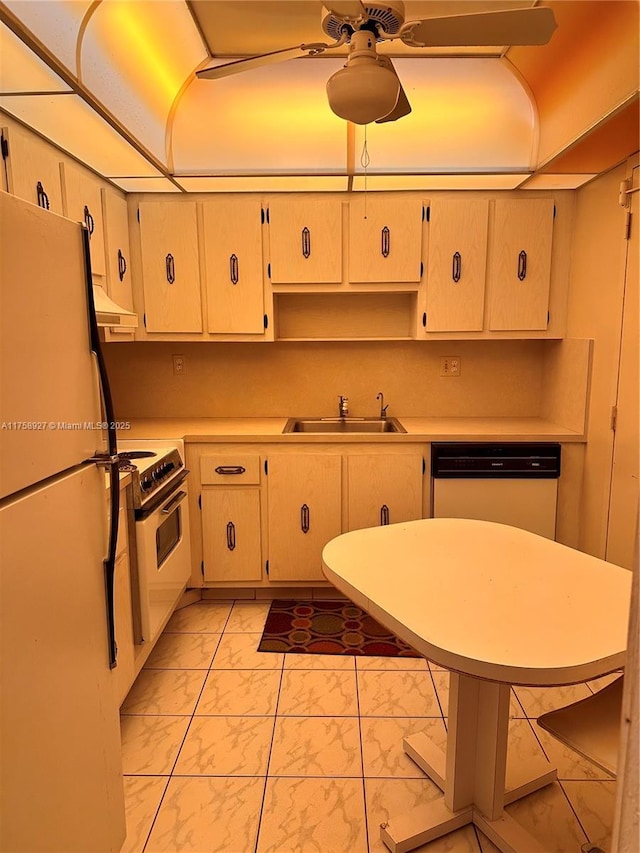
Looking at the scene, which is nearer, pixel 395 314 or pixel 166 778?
pixel 166 778

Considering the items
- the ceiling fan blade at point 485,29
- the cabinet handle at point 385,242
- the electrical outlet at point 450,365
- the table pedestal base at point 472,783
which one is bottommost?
the table pedestal base at point 472,783

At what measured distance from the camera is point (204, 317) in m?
3.13

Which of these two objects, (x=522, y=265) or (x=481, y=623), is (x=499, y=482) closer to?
(x=522, y=265)

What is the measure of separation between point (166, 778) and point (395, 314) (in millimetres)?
2691

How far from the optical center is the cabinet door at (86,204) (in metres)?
2.35

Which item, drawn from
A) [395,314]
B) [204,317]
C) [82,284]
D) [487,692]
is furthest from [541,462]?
[82,284]

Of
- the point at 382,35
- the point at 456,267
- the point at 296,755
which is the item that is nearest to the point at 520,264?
the point at 456,267

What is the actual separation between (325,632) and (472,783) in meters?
1.22

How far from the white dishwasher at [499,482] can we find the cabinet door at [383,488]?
111mm

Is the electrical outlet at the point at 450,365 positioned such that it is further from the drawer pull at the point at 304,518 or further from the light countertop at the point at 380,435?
the drawer pull at the point at 304,518

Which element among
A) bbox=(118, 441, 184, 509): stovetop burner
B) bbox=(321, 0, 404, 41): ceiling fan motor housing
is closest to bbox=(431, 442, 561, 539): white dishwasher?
bbox=(118, 441, 184, 509): stovetop burner

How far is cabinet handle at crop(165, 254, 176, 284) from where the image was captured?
Result: 10.1ft

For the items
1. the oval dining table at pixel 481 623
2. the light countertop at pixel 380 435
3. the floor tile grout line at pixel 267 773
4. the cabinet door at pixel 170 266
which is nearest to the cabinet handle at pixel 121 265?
the cabinet door at pixel 170 266

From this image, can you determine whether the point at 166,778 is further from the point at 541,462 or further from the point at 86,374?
the point at 541,462
